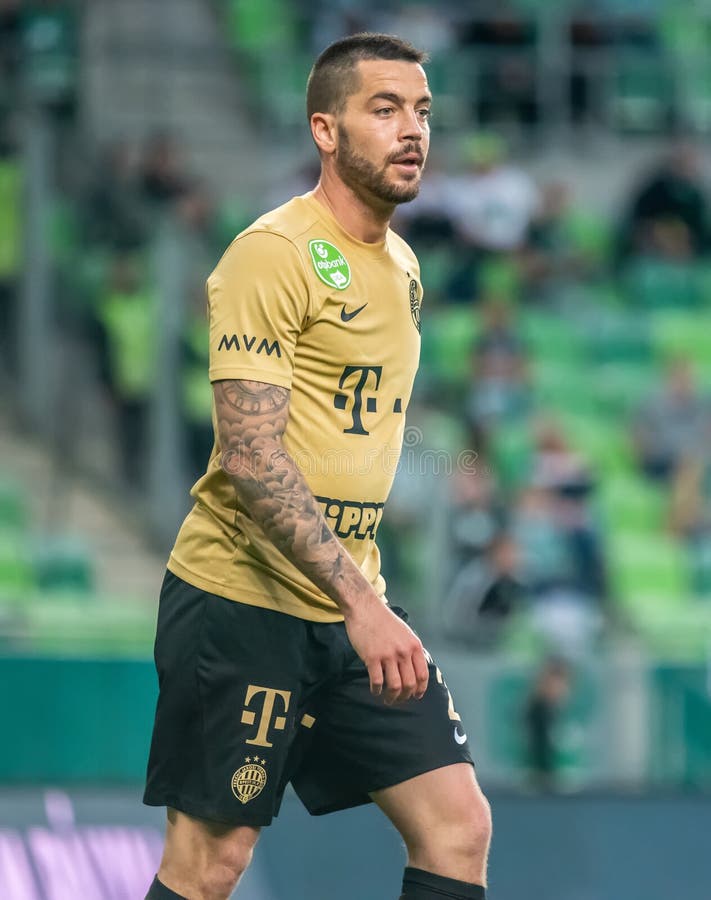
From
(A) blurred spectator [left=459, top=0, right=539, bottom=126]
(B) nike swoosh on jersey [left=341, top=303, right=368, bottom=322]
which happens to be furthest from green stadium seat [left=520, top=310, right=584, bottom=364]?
(B) nike swoosh on jersey [left=341, top=303, right=368, bottom=322]

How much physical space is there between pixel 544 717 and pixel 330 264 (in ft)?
14.2

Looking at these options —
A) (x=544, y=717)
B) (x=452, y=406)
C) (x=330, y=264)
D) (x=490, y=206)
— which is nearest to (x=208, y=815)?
(x=330, y=264)

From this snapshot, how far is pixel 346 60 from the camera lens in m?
3.58

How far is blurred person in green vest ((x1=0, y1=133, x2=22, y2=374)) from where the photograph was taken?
10070mm

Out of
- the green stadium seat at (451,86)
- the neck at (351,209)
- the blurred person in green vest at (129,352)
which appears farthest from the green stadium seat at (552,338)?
the neck at (351,209)

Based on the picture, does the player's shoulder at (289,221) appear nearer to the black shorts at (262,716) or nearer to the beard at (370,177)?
the beard at (370,177)

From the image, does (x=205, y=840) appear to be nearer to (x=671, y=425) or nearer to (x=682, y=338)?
(x=671, y=425)

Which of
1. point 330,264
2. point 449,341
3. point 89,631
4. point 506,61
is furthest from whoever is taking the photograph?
point 506,61

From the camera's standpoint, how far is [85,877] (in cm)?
503

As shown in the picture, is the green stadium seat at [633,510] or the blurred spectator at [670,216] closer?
the green stadium seat at [633,510]

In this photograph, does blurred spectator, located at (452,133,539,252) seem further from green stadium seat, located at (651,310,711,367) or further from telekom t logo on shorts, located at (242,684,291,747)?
telekom t logo on shorts, located at (242,684,291,747)

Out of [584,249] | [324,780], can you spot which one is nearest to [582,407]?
[584,249]

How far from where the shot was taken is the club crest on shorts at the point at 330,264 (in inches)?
138

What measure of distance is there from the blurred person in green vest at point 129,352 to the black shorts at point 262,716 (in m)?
5.53
